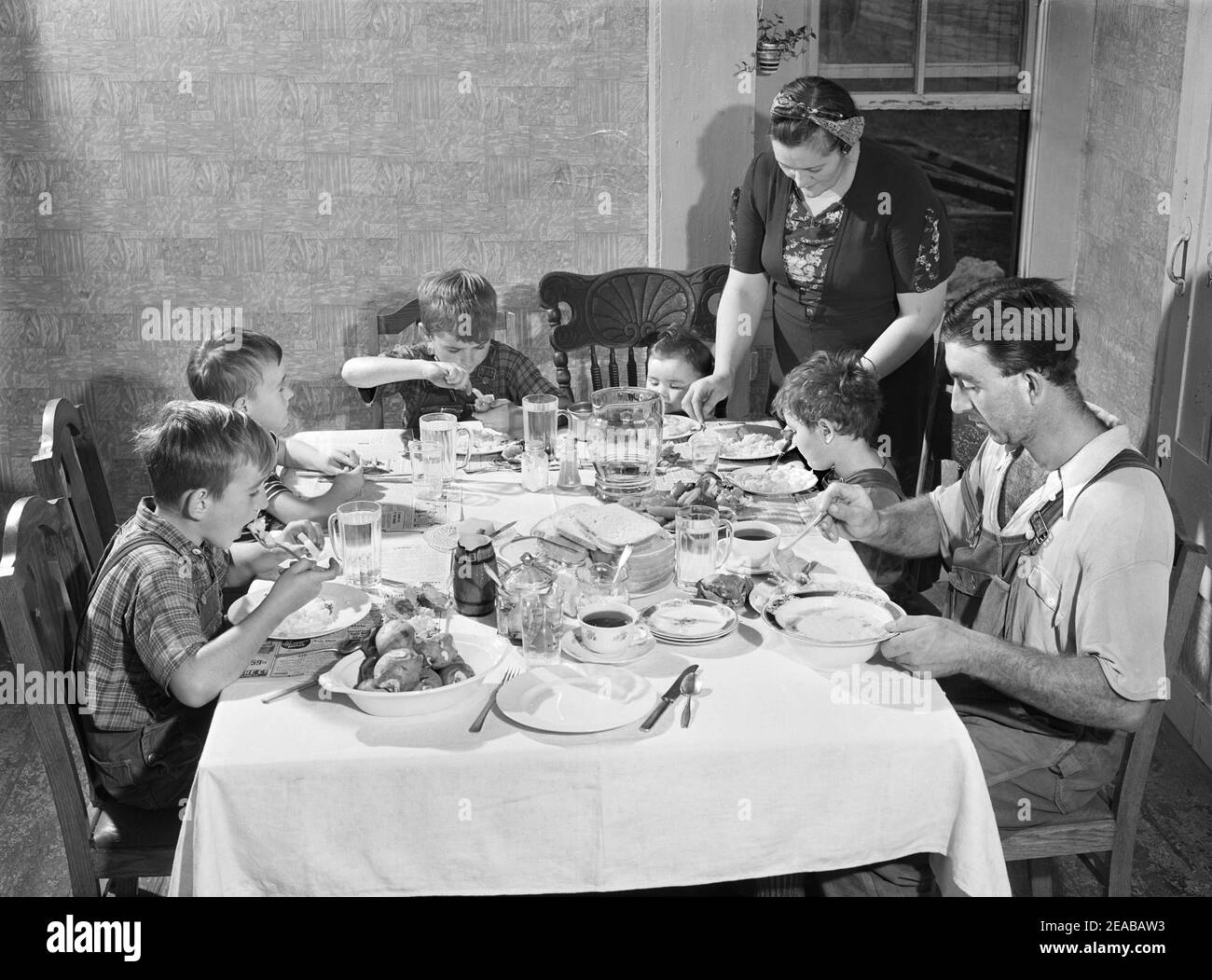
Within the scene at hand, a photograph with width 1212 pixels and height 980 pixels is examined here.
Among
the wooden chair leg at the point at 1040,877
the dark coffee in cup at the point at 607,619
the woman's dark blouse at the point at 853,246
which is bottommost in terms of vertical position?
the wooden chair leg at the point at 1040,877

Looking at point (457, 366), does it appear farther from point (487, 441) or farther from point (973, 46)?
point (973, 46)

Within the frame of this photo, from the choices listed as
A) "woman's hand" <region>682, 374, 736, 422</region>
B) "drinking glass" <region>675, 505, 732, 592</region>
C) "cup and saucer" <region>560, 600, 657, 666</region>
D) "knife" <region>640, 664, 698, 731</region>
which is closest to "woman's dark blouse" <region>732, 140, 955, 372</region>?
"woman's hand" <region>682, 374, 736, 422</region>

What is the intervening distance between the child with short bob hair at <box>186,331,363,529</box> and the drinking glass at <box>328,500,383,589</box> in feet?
1.30

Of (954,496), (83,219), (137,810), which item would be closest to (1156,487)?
(954,496)

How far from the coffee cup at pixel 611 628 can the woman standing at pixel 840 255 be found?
4.63ft

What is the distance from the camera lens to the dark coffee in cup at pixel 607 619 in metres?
1.98

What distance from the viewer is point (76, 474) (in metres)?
2.66

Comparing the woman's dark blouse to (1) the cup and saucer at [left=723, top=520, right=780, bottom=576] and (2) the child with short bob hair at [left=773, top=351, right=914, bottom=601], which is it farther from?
(1) the cup and saucer at [left=723, top=520, right=780, bottom=576]

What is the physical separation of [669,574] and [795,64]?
8.58 ft

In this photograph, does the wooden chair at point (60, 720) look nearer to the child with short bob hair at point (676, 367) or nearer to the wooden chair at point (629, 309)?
the child with short bob hair at point (676, 367)

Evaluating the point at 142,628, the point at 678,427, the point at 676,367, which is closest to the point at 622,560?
the point at 142,628

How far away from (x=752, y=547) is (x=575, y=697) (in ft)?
1.96

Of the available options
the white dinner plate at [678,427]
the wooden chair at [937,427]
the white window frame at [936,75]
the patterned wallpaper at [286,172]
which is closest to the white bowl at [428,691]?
the white dinner plate at [678,427]

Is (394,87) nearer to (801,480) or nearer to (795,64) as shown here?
(795,64)
